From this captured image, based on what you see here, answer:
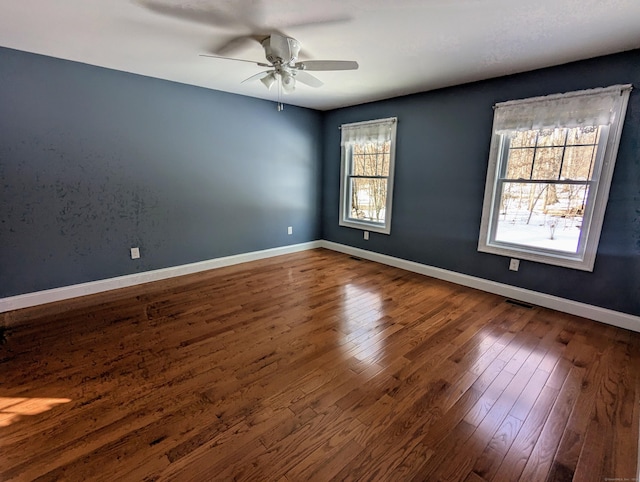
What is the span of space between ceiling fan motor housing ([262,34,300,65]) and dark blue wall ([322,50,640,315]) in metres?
2.14

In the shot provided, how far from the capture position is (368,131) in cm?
454

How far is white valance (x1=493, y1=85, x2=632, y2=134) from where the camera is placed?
260 cm

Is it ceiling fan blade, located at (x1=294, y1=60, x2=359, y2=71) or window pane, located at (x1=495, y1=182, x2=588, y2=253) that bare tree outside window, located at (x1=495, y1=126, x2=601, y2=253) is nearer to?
window pane, located at (x1=495, y1=182, x2=588, y2=253)

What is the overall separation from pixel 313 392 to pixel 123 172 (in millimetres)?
3152

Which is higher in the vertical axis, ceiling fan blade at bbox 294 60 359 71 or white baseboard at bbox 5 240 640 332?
ceiling fan blade at bbox 294 60 359 71

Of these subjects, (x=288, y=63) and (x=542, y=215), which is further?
(x=542, y=215)

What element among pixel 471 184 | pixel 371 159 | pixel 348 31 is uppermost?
pixel 348 31

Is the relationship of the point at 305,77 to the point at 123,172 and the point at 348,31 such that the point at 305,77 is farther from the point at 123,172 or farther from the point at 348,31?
the point at 123,172

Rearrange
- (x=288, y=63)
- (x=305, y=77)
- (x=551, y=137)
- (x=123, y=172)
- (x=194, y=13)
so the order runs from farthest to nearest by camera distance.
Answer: (x=123, y=172), (x=551, y=137), (x=305, y=77), (x=288, y=63), (x=194, y=13)

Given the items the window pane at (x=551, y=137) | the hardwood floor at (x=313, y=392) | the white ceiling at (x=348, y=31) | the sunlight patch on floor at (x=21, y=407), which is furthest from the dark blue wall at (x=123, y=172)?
the window pane at (x=551, y=137)

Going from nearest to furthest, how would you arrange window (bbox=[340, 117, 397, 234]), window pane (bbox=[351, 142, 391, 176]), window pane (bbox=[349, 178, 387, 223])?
window (bbox=[340, 117, 397, 234]), window pane (bbox=[351, 142, 391, 176]), window pane (bbox=[349, 178, 387, 223])

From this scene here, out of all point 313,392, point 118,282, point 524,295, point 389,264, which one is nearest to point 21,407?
point 313,392

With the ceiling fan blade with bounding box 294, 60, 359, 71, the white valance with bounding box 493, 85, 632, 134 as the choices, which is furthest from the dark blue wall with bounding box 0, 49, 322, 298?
the white valance with bounding box 493, 85, 632, 134

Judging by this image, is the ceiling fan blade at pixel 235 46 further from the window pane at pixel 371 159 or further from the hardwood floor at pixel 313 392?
the window pane at pixel 371 159
